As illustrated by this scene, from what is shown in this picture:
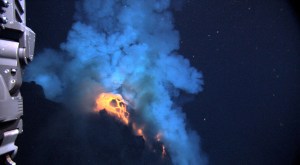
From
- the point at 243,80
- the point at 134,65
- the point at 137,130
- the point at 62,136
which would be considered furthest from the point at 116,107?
the point at 243,80

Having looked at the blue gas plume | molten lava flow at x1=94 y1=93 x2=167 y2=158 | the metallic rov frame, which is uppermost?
the blue gas plume

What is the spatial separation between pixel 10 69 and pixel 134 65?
7.92ft

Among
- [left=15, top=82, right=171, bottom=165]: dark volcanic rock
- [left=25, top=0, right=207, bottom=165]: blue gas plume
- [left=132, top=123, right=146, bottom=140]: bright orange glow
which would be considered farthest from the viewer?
[left=132, top=123, right=146, bottom=140]: bright orange glow

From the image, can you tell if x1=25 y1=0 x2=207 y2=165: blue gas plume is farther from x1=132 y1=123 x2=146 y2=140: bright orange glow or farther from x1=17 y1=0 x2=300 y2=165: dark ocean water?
x1=17 y1=0 x2=300 y2=165: dark ocean water

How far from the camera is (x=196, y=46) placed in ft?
16.0

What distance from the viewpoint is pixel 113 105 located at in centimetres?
475

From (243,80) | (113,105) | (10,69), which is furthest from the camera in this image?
(243,80)

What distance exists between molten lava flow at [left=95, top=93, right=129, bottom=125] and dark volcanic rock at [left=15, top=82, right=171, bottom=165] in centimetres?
19

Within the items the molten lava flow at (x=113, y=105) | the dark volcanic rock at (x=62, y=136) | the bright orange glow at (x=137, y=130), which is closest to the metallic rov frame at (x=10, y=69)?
the dark volcanic rock at (x=62, y=136)

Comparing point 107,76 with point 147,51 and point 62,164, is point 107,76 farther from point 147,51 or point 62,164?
point 62,164

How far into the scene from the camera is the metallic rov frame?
2.70m

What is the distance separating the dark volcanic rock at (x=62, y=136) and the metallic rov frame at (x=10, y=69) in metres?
1.54

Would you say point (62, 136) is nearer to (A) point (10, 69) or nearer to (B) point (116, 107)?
(B) point (116, 107)

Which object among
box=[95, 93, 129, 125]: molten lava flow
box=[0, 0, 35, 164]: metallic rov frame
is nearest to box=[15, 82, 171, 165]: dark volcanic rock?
box=[95, 93, 129, 125]: molten lava flow
